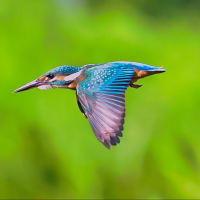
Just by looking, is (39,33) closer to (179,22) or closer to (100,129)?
(179,22)

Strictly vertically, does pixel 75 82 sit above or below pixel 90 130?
above

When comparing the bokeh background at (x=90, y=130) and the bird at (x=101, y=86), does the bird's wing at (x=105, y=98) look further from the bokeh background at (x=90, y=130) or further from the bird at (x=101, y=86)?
→ the bokeh background at (x=90, y=130)

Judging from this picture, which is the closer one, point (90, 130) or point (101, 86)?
point (101, 86)

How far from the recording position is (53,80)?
1.80m

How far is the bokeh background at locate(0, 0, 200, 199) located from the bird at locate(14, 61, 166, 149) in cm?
279

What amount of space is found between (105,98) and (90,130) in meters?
3.00

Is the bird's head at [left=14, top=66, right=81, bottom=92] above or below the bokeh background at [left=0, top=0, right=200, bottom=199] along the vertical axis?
above

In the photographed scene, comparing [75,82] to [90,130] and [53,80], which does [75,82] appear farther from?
[90,130]

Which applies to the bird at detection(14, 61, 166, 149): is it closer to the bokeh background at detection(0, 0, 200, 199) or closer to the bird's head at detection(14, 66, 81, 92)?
the bird's head at detection(14, 66, 81, 92)

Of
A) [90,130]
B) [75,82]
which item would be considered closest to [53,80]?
[75,82]

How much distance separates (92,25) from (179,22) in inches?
83.5

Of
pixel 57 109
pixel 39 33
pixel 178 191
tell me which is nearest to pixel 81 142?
pixel 57 109

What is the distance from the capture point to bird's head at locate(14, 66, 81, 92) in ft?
5.89

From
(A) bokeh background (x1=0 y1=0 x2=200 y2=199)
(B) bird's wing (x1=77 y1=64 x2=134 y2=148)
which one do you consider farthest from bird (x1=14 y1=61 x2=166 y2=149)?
(A) bokeh background (x1=0 y1=0 x2=200 y2=199)
